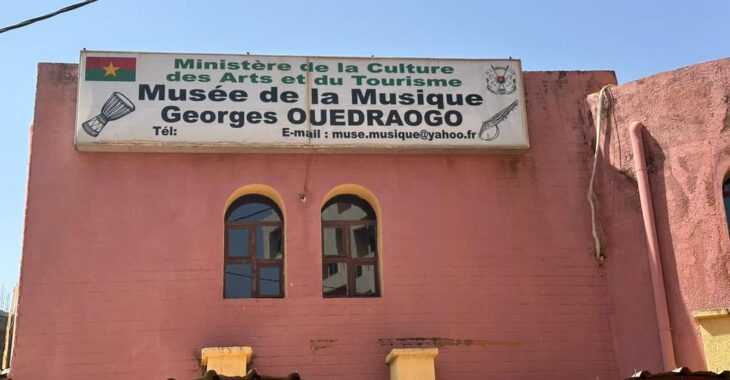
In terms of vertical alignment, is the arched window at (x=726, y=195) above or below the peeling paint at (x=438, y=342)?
above

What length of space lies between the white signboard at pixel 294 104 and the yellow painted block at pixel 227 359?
2.64m

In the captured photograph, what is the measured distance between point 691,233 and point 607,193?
4.33ft

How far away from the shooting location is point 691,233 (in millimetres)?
11250

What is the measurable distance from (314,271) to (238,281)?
0.97 m

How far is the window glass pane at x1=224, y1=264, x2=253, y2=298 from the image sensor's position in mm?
11602

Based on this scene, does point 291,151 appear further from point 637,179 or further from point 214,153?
point 637,179

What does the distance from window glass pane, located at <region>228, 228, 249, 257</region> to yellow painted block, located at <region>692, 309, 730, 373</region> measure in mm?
5448

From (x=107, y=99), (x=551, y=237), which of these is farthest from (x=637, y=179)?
(x=107, y=99)

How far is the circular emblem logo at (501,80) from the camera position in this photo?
1254 cm

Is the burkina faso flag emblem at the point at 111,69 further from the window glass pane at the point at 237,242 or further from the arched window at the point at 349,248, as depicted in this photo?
the arched window at the point at 349,248

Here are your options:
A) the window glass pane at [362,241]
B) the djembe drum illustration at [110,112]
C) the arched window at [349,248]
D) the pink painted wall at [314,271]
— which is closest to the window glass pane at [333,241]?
the arched window at [349,248]

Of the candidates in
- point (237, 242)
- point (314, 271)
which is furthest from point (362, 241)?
point (237, 242)

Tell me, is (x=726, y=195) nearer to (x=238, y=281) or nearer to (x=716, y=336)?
(x=716, y=336)

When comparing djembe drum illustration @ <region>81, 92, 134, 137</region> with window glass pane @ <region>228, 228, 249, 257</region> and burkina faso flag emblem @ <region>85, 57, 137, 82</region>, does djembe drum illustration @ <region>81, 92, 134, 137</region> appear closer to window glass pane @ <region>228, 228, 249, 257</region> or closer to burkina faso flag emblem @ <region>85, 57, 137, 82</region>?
burkina faso flag emblem @ <region>85, 57, 137, 82</region>
